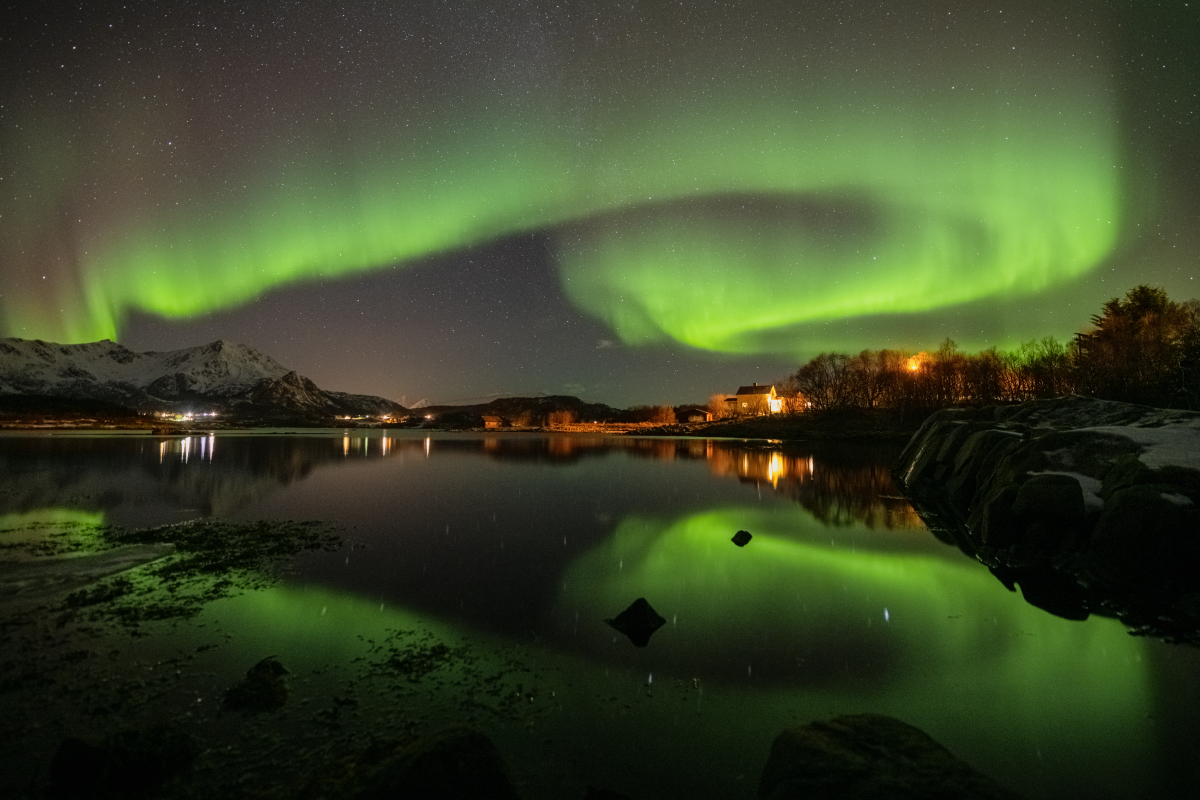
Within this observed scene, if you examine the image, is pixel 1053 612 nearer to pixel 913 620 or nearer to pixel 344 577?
pixel 913 620

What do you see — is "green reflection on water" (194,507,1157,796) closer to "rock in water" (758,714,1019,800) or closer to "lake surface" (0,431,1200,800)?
"lake surface" (0,431,1200,800)

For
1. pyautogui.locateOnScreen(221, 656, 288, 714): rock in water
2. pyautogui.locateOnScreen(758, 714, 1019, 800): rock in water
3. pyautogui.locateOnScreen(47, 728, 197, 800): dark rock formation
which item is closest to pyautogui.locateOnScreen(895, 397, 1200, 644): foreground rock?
pyautogui.locateOnScreen(758, 714, 1019, 800): rock in water

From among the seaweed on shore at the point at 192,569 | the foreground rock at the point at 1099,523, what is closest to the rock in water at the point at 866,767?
the foreground rock at the point at 1099,523

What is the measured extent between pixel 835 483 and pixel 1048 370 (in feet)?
251

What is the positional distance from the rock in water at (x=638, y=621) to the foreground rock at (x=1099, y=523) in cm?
1095

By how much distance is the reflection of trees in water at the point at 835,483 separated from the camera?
29.4 metres

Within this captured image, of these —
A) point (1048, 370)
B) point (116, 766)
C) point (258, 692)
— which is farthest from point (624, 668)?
point (1048, 370)

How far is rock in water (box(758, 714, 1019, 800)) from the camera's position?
18.9 feet

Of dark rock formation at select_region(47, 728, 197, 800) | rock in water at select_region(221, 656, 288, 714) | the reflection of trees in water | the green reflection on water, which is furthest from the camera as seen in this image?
the reflection of trees in water

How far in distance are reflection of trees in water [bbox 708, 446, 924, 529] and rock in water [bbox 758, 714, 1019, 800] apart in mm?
22379

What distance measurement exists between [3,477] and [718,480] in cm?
5533

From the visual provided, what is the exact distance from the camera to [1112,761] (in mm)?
8117

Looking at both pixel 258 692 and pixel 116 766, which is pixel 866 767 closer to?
pixel 116 766

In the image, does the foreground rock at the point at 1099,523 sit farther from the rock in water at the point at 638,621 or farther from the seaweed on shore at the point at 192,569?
the seaweed on shore at the point at 192,569
